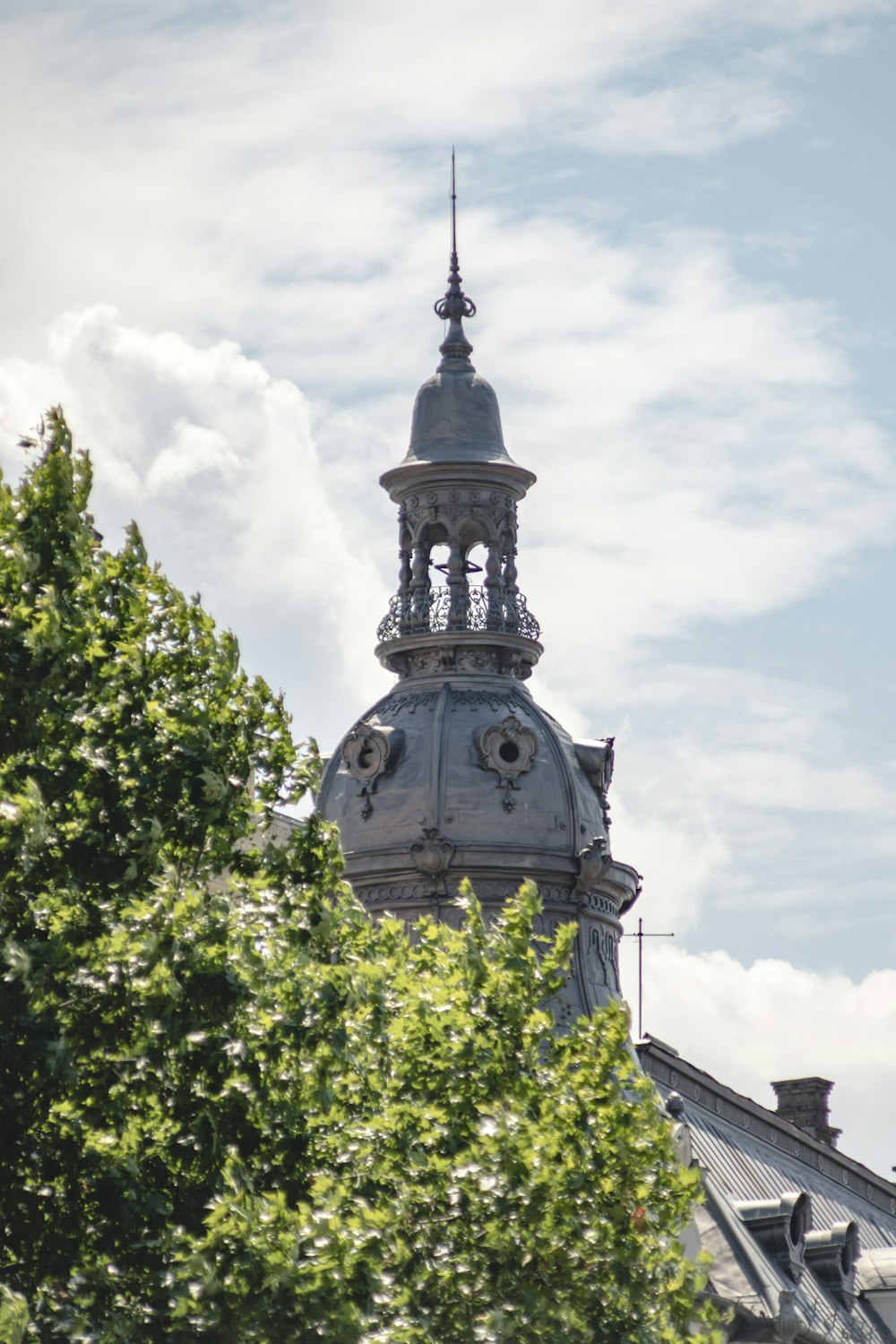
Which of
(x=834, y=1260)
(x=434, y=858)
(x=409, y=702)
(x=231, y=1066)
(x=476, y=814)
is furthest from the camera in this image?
(x=834, y=1260)

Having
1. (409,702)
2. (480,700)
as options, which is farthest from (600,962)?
(409,702)

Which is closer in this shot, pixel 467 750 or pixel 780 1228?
pixel 467 750

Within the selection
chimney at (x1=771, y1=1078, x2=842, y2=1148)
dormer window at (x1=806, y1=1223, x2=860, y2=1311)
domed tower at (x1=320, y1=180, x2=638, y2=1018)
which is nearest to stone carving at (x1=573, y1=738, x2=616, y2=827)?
domed tower at (x1=320, y1=180, x2=638, y2=1018)

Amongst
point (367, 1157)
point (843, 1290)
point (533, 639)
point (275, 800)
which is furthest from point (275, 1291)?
point (843, 1290)

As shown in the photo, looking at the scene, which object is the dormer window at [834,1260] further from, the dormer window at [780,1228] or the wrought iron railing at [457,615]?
the wrought iron railing at [457,615]

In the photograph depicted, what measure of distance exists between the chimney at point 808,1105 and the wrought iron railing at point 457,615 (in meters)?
28.3

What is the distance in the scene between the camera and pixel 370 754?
189 feet

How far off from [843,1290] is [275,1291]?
37.2 m

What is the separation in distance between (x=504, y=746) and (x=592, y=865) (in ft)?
9.79

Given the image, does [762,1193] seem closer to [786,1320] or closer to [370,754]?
[786,1320]

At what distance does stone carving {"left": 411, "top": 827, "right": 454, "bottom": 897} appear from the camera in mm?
55938

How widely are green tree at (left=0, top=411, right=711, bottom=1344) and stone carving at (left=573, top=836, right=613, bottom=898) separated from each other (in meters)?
21.9

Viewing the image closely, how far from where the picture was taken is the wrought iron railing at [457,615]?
2329 inches

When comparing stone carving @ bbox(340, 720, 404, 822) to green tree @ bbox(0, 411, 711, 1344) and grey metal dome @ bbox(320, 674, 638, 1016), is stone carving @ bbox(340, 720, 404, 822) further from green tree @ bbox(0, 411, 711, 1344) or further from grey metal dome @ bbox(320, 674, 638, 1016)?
green tree @ bbox(0, 411, 711, 1344)
